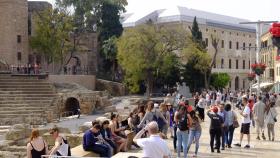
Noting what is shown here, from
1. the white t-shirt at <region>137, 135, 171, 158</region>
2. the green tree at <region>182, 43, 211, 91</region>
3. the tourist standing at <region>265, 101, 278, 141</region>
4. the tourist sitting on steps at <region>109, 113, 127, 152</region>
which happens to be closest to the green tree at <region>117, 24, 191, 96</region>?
the green tree at <region>182, 43, 211, 91</region>

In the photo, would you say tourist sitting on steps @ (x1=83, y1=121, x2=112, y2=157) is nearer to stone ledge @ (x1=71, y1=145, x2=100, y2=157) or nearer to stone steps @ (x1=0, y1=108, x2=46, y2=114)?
stone ledge @ (x1=71, y1=145, x2=100, y2=157)

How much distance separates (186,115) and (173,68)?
135 feet

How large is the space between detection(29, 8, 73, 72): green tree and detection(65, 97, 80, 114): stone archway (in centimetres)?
1034

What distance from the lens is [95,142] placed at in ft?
43.9

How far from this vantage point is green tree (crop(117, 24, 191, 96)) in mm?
51438

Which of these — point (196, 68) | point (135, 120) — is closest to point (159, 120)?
point (135, 120)

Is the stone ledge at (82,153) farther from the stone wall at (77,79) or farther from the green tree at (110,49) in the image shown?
the green tree at (110,49)

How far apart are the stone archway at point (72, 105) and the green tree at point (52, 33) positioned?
10343 mm

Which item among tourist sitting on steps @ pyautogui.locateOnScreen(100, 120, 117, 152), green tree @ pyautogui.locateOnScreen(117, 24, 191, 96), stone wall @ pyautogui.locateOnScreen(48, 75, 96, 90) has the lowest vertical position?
tourist sitting on steps @ pyautogui.locateOnScreen(100, 120, 117, 152)

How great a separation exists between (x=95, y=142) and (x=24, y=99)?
27.8 meters

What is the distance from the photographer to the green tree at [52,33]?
5484 cm

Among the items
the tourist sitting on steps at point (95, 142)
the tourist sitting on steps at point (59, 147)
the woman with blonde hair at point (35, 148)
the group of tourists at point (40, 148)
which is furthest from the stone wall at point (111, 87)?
the woman with blonde hair at point (35, 148)

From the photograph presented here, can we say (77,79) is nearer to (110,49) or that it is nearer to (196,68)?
(110,49)

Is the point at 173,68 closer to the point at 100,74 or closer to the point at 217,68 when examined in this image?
the point at 100,74
